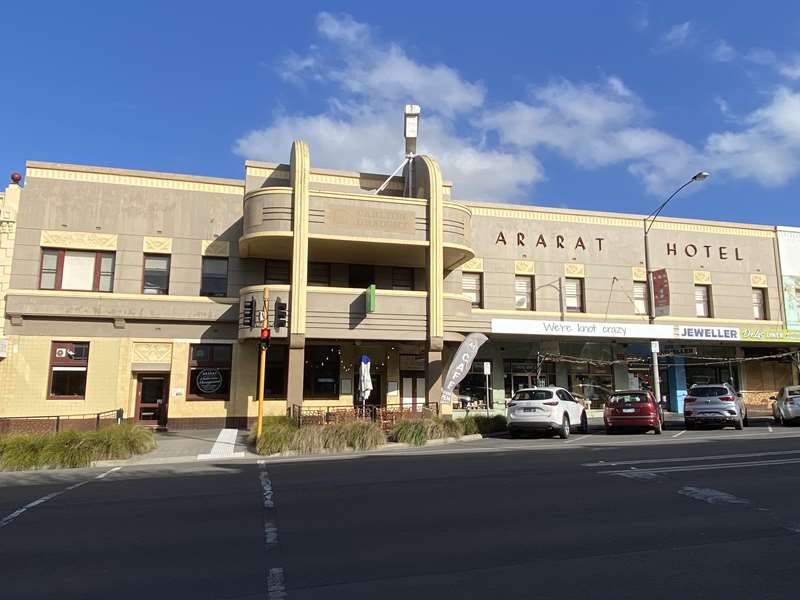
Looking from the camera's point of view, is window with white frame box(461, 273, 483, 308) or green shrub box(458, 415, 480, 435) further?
window with white frame box(461, 273, 483, 308)

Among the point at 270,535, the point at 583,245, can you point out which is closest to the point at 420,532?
the point at 270,535

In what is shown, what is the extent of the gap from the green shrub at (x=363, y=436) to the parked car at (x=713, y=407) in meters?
11.0

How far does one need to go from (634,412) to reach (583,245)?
39.3 ft

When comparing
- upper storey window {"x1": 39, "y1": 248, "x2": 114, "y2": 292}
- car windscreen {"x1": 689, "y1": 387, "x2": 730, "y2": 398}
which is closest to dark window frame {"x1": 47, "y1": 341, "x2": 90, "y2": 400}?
upper storey window {"x1": 39, "y1": 248, "x2": 114, "y2": 292}

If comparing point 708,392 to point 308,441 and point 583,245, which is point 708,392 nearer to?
point 583,245

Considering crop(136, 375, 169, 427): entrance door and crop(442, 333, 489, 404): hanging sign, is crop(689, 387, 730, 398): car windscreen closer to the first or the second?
crop(442, 333, 489, 404): hanging sign

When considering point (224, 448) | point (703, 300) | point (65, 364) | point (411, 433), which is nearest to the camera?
point (224, 448)

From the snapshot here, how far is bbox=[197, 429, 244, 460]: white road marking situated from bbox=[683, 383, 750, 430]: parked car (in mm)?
14958

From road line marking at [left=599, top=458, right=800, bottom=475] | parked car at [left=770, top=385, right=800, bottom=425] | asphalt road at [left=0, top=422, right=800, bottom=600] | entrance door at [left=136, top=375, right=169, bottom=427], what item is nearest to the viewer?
asphalt road at [left=0, top=422, right=800, bottom=600]

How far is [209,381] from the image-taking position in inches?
945

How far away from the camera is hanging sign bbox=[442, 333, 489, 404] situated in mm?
22000

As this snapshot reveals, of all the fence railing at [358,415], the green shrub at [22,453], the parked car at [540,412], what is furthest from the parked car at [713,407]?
the green shrub at [22,453]

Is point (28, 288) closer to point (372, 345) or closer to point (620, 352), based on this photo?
point (372, 345)

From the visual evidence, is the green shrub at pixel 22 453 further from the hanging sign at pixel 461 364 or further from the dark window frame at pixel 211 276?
the hanging sign at pixel 461 364
